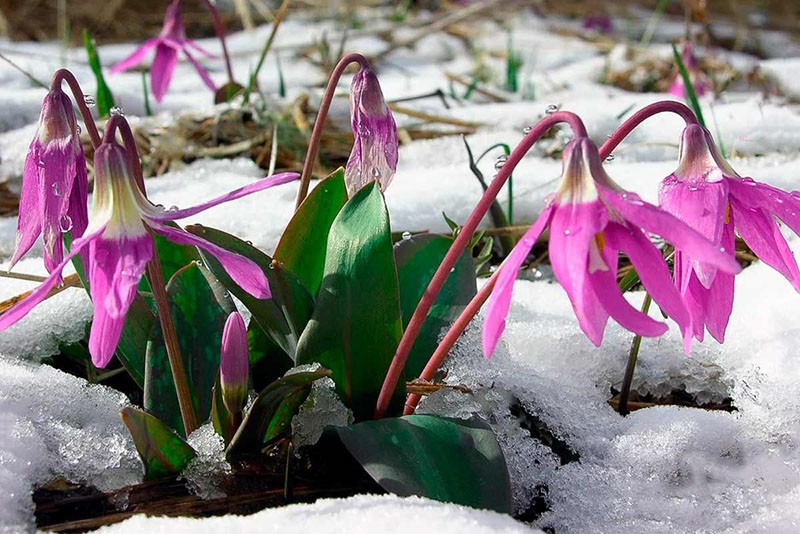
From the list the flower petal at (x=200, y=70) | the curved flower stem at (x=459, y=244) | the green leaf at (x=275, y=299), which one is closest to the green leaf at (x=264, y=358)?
the green leaf at (x=275, y=299)

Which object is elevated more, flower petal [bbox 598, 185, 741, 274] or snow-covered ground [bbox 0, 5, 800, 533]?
flower petal [bbox 598, 185, 741, 274]

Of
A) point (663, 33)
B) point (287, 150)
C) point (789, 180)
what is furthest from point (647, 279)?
point (663, 33)

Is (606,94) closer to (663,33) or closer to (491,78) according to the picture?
(491,78)

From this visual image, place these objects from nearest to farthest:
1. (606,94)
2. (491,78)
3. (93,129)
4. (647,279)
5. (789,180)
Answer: (647,279) < (93,129) < (789,180) < (606,94) < (491,78)

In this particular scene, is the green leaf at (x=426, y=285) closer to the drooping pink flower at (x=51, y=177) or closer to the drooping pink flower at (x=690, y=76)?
the drooping pink flower at (x=51, y=177)

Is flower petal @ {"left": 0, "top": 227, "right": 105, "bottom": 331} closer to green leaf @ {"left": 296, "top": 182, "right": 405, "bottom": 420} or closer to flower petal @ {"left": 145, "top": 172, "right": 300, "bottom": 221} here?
flower petal @ {"left": 145, "top": 172, "right": 300, "bottom": 221}

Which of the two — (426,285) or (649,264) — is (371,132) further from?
(649,264)

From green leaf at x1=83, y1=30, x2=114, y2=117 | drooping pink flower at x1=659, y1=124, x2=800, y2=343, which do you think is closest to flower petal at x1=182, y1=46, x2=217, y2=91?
green leaf at x1=83, y1=30, x2=114, y2=117
